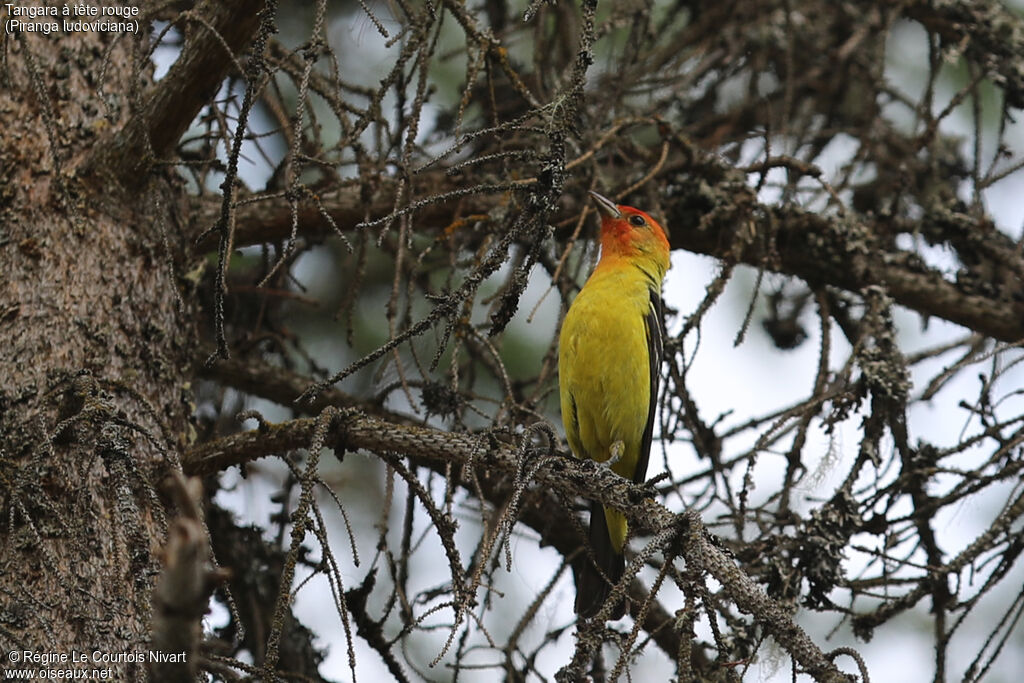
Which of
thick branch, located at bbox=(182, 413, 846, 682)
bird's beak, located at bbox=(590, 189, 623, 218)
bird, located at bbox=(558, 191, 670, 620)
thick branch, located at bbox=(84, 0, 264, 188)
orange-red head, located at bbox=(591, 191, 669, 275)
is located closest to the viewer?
thick branch, located at bbox=(182, 413, 846, 682)

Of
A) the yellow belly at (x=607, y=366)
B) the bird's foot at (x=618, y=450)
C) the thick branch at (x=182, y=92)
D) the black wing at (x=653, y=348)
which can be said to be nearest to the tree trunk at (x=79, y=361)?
the thick branch at (x=182, y=92)

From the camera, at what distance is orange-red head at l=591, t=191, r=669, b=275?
4957 mm

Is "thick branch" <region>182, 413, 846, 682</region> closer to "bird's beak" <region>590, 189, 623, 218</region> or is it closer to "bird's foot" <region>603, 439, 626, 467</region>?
"bird's foot" <region>603, 439, 626, 467</region>

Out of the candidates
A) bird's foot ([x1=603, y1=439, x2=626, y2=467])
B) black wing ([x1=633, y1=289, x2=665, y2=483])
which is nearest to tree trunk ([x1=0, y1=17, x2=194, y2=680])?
bird's foot ([x1=603, y1=439, x2=626, y2=467])

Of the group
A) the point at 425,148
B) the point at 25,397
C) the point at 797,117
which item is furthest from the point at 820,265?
the point at 25,397

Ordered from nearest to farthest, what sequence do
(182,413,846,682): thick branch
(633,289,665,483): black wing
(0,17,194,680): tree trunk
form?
(0,17,194,680): tree trunk, (182,413,846,682): thick branch, (633,289,665,483): black wing

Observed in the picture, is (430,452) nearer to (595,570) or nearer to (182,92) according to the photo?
(182,92)

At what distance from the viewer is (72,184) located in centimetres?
354

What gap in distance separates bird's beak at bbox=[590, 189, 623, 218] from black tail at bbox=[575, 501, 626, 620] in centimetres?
135

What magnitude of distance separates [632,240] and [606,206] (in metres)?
0.48

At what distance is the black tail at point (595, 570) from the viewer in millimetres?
4480

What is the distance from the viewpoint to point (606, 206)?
15.1ft

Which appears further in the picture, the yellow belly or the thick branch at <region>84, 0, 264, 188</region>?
the yellow belly

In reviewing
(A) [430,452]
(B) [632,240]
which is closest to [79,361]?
(A) [430,452]
